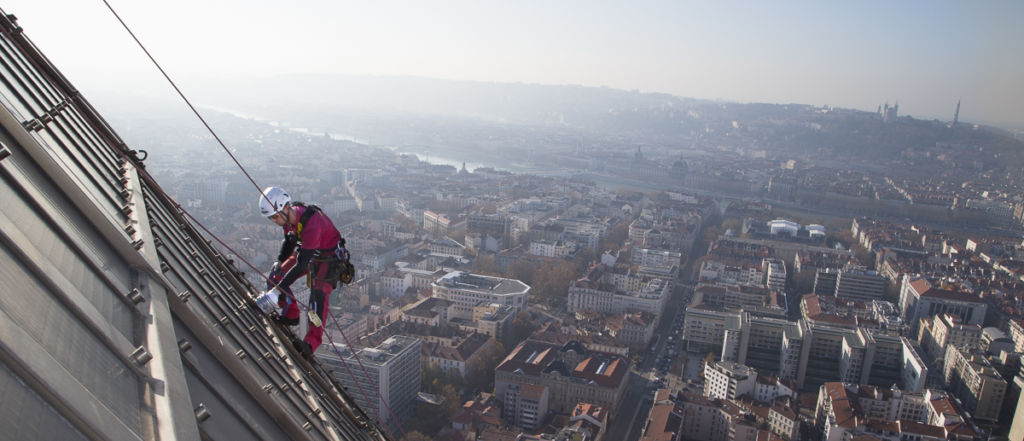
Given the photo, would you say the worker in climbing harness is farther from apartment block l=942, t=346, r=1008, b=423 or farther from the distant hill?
the distant hill

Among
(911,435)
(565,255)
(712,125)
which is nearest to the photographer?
(911,435)

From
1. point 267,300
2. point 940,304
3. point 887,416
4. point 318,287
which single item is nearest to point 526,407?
point 887,416

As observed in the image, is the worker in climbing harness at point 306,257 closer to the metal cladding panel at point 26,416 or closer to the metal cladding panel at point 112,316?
the metal cladding panel at point 112,316

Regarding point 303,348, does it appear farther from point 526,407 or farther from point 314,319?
point 526,407

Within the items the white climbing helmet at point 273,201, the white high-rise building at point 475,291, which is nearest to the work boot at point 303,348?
the white climbing helmet at point 273,201

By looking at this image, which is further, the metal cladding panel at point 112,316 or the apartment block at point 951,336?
the apartment block at point 951,336

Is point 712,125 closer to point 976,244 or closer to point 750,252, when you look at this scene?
point 976,244

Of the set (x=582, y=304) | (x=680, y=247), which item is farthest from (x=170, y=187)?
(x=680, y=247)
